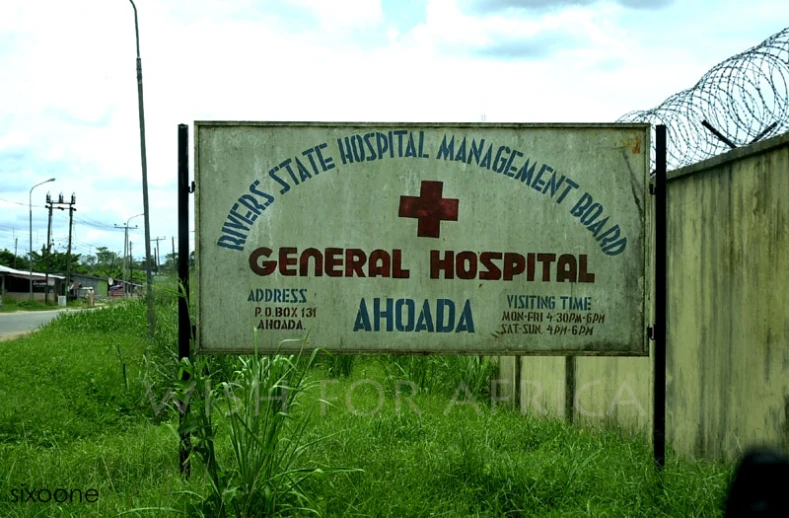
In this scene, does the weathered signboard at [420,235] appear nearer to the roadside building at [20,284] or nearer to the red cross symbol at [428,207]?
the red cross symbol at [428,207]

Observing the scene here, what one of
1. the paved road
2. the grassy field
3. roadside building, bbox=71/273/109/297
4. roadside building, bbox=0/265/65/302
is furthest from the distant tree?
the grassy field

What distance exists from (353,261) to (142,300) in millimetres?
20905

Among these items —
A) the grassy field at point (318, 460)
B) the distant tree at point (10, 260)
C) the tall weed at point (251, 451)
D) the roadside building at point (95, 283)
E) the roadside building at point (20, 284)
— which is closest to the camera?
the tall weed at point (251, 451)

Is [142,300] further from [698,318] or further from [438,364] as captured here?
[698,318]

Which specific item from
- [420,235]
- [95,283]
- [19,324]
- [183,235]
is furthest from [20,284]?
[420,235]

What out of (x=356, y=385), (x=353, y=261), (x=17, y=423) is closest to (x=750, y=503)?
(x=353, y=261)

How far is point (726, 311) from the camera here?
5.35 meters

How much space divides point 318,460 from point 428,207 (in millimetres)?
1933

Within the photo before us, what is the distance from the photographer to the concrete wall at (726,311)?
4.79 metres

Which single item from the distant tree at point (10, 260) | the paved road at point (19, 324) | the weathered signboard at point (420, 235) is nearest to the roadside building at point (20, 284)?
the distant tree at point (10, 260)

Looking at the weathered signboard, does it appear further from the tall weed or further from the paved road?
the paved road

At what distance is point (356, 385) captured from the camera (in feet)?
31.7

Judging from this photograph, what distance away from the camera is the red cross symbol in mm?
5480

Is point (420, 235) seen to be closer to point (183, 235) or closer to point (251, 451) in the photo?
point (183, 235)
